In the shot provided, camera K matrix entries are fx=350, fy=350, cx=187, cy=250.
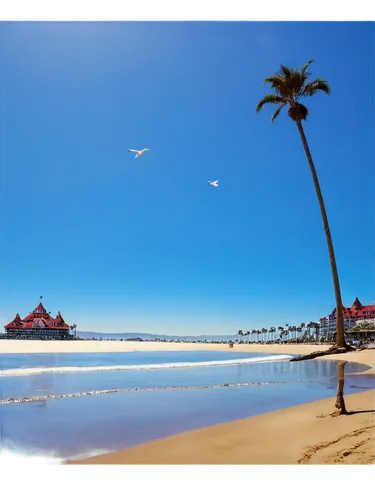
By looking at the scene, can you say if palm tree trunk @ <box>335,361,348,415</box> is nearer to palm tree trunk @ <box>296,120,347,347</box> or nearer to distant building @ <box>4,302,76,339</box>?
palm tree trunk @ <box>296,120,347,347</box>

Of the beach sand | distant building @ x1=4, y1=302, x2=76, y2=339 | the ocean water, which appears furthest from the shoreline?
distant building @ x1=4, y1=302, x2=76, y2=339

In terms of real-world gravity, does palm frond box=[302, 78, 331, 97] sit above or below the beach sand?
above

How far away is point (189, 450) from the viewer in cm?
309

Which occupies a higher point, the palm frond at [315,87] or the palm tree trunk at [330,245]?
the palm frond at [315,87]

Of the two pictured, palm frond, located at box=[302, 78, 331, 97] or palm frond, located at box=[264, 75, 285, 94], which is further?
palm frond, located at box=[264, 75, 285, 94]

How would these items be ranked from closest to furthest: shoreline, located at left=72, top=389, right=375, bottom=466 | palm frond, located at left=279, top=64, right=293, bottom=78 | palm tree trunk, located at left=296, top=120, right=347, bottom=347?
1. shoreline, located at left=72, top=389, right=375, bottom=466
2. palm frond, located at left=279, top=64, right=293, bottom=78
3. palm tree trunk, located at left=296, top=120, right=347, bottom=347

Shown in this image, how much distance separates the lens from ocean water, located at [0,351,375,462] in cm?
344

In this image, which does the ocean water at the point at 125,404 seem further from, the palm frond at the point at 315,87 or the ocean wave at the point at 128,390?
the palm frond at the point at 315,87

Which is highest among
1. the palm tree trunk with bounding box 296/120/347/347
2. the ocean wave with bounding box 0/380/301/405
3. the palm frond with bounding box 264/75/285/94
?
the palm frond with bounding box 264/75/285/94

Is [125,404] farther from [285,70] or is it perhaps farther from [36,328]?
[36,328]

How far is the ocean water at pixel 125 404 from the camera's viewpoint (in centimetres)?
344

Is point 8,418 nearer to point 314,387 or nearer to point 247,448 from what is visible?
point 247,448

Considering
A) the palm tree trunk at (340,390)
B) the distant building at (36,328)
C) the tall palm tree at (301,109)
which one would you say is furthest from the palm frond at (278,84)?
the distant building at (36,328)

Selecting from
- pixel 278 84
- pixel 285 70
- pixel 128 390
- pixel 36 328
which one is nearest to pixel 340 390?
pixel 128 390
